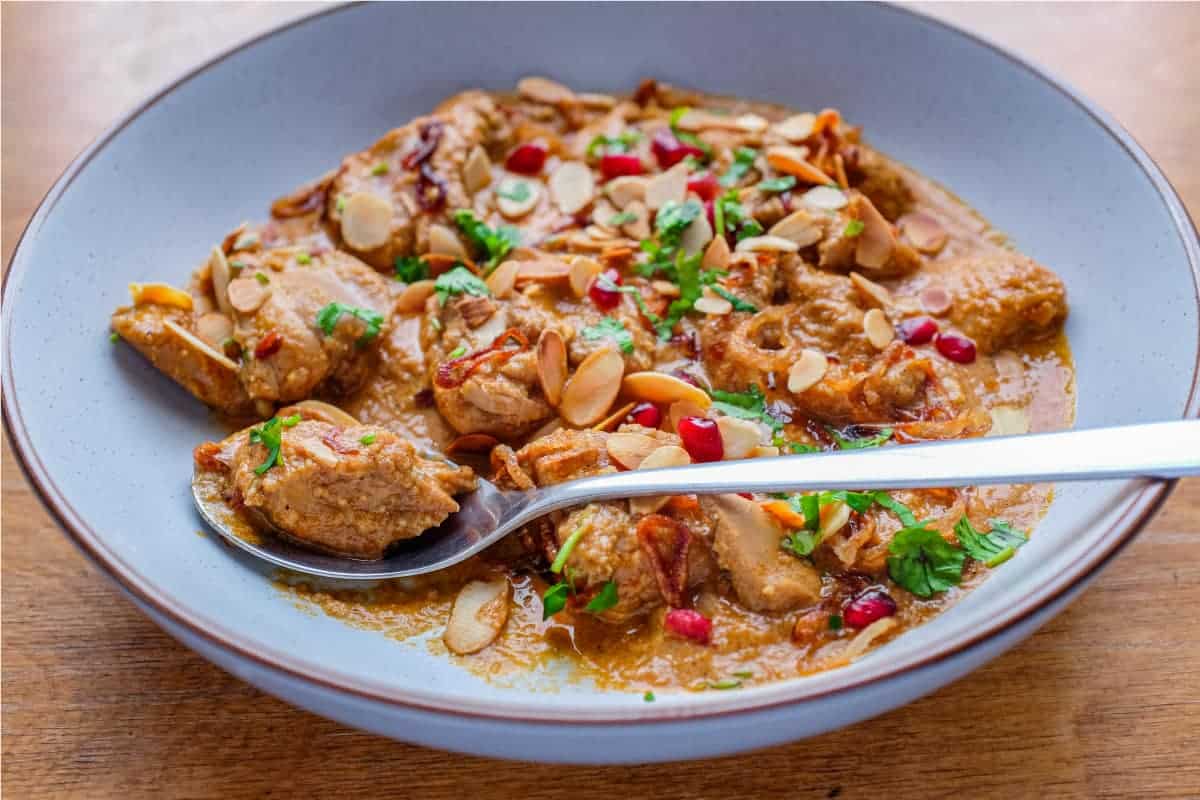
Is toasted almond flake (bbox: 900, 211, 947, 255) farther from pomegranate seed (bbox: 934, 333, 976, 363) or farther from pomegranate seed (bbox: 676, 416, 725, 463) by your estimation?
pomegranate seed (bbox: 676, 416, 725, 463)

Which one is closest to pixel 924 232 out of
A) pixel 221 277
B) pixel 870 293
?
pixel 870 293

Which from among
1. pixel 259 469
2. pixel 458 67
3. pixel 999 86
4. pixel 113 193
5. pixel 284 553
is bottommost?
pixel 284 553

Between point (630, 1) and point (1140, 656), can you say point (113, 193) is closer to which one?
point (630, 1)

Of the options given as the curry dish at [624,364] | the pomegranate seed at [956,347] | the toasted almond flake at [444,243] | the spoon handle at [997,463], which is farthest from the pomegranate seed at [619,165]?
the spoon handle at [997,463]

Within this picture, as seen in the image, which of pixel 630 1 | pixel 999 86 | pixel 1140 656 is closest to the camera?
pixel 1140 656

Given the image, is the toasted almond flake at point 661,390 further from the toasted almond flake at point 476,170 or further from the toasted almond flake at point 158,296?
the toasted almond flake at point 158,296

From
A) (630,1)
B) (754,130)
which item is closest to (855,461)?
(754,130)

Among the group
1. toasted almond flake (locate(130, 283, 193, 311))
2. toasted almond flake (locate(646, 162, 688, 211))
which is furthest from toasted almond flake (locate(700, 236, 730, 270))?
toasted almond flake (locate(130, 283, 193, 311))
